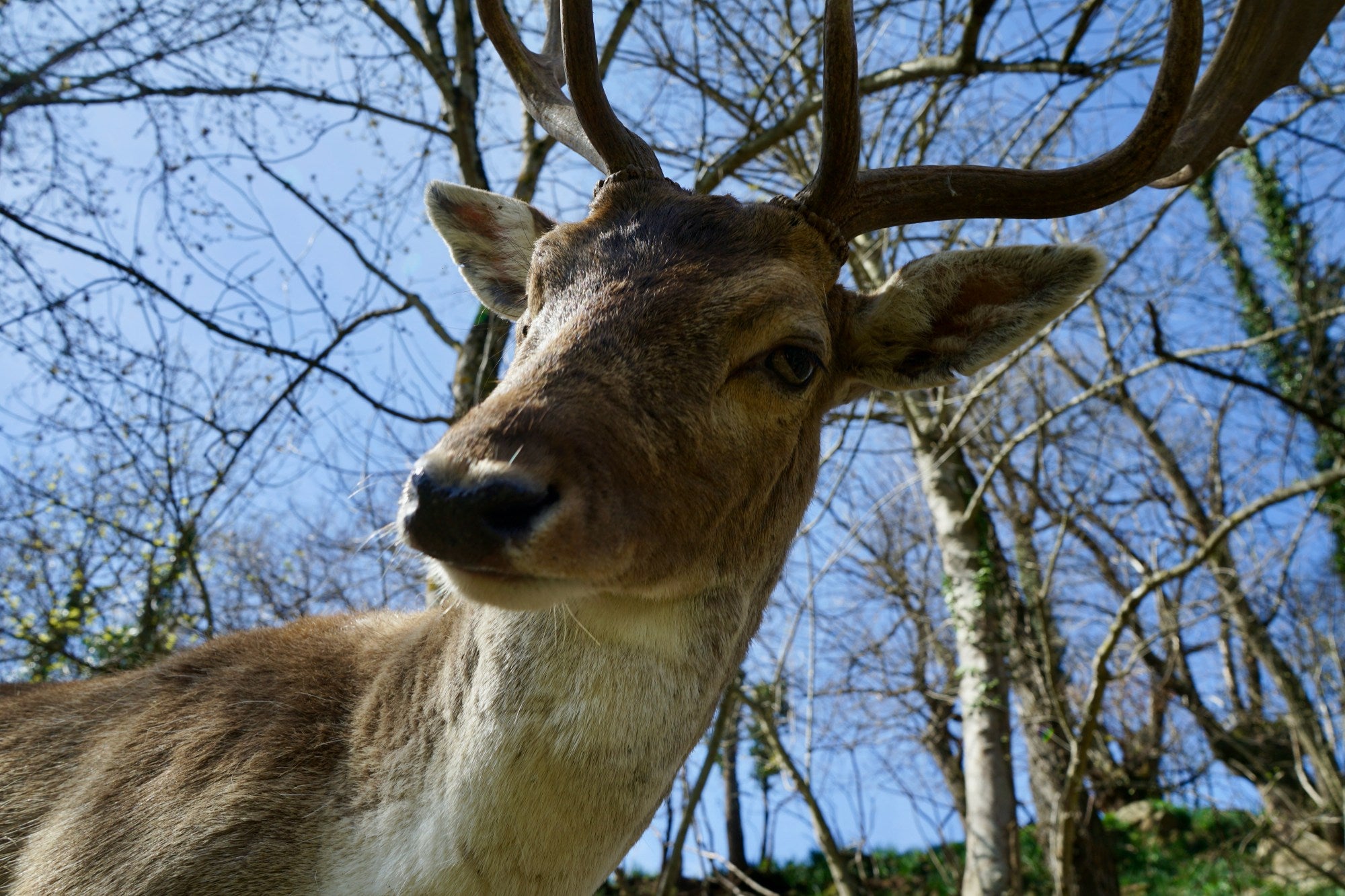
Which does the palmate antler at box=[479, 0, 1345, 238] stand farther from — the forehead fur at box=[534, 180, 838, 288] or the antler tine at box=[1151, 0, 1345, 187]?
the forehead fur at box=[534, 180, 838, 288]

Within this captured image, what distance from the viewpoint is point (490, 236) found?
184 inches

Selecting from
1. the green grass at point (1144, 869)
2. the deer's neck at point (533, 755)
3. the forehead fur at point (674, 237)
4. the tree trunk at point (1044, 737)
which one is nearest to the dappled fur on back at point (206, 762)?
the deer's neck at point (533, 755)

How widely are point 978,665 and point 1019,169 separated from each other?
730 centimetres

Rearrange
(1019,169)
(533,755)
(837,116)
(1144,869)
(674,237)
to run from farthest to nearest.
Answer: (1144,869) → (1019,169) → (837,116) → (674,237) → (533,755)

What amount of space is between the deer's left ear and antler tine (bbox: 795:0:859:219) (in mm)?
476

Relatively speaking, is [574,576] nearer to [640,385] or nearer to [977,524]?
[640,385]

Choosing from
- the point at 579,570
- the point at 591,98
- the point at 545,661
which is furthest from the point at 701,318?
the point at 591,98

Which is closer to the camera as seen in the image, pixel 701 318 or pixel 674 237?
pixel 701 318

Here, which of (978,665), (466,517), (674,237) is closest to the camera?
(466,517)

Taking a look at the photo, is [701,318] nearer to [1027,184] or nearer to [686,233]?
[686,233]

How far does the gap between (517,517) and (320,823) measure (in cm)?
150

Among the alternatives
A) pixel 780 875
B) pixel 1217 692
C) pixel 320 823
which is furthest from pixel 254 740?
pixel 1217 692

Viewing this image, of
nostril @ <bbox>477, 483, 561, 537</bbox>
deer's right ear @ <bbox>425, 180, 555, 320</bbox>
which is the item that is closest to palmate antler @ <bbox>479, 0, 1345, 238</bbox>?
deer's right ear @ <bbox>425, 180, 555, 320</bbox>

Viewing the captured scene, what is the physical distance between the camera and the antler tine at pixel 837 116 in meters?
3.79
